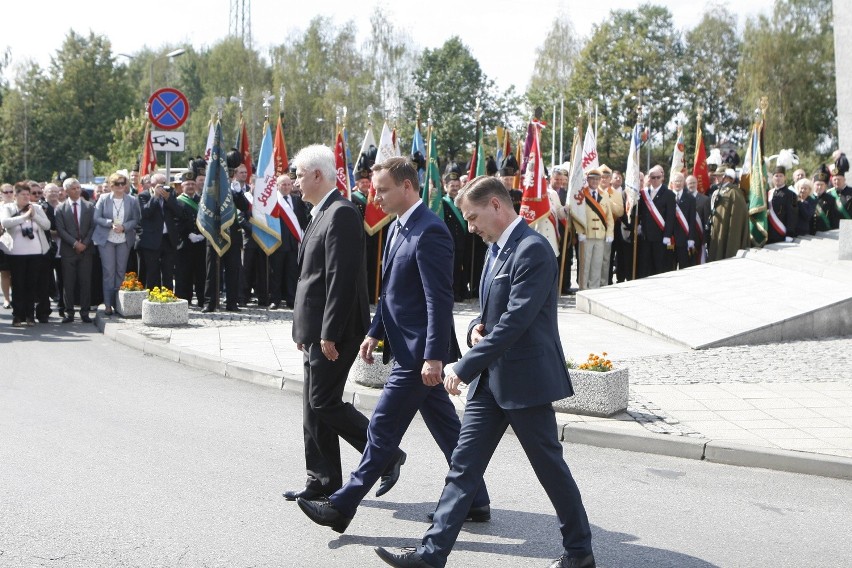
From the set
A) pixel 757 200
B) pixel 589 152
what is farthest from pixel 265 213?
pixel 757 200

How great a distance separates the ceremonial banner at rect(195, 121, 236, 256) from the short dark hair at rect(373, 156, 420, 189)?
10.2 metres

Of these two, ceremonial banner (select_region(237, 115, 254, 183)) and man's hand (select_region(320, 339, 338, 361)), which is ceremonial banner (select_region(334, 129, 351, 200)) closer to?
ceremonial banner (select_region(237, 115, 254, 183))

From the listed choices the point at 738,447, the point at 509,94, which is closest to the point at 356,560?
the point at 738,447

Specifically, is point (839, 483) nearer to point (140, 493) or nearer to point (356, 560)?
point (356, 560)

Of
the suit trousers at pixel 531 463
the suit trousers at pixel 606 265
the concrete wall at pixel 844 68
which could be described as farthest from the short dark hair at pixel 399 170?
the concrete wall at pixel 844 68

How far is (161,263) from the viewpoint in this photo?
15812 millimetres

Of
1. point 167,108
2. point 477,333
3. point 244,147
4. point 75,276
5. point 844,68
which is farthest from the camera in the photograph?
point 844,68

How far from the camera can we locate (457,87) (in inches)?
2574

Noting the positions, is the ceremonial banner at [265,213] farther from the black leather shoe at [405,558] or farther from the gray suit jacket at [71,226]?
the black leather shoe at [405,558]

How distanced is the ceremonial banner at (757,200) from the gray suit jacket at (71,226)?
11.1m

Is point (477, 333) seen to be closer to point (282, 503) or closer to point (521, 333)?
point (521, 333)

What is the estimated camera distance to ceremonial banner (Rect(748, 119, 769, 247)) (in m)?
18.2

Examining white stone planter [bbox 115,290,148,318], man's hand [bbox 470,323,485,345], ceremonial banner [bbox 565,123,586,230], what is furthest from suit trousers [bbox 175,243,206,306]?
man's hand [bbox 470,323,485,345]

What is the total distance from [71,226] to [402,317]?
10.6 metres
